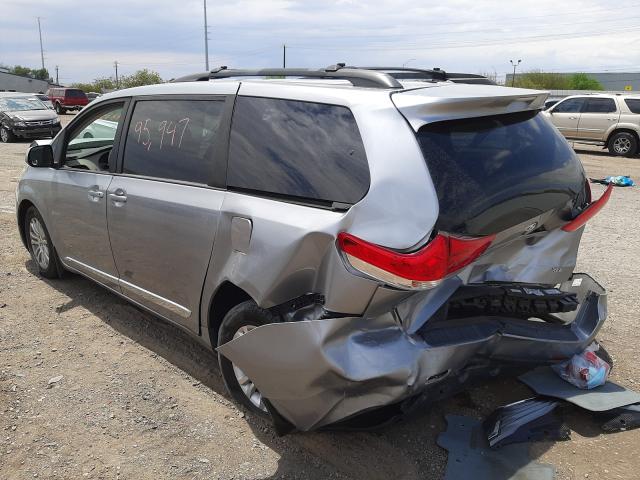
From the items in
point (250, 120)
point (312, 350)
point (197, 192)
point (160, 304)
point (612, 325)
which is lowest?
point (612, 325)

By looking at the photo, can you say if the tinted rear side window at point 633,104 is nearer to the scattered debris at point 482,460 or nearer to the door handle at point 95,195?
the scattered debris at point 482,460

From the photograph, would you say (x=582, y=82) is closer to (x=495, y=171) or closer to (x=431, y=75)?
(x=431, y=75)

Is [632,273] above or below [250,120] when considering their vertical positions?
below

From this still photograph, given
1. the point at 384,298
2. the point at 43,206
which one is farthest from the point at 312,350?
the point at 43,206

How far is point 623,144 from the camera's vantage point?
17609 mm

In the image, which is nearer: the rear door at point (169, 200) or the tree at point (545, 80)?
the rear door at point (169, 200)

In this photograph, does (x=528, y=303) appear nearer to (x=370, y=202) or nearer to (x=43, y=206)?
(x=370, y=202)

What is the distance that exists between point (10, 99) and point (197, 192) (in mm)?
21393

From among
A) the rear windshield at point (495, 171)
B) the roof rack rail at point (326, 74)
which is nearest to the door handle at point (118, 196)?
the roof rack rail at point (326, 74)

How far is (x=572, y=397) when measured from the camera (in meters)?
3.20

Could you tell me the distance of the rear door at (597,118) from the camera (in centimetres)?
1764

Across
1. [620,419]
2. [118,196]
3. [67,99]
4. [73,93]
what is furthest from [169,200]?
[73,93]

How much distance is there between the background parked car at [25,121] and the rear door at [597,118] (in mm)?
17598

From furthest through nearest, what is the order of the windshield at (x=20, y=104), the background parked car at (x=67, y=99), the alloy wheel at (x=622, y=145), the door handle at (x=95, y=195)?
the background parked car at (x=67, y=99) < the windshield at (x=20, y=104) < the alloy wheel at (x=622, y=145) < the door handle at (x=95, y=195)
